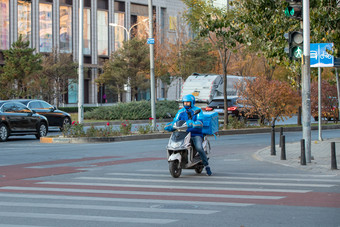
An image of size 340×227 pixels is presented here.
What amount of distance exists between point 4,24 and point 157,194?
2316 inches

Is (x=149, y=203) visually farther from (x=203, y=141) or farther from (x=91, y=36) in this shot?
(x=91, y=36)

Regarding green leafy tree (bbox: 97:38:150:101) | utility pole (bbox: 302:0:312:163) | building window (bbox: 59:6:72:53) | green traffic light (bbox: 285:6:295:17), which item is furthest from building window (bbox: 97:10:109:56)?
utility pole (bbox: 302:0:312:163)

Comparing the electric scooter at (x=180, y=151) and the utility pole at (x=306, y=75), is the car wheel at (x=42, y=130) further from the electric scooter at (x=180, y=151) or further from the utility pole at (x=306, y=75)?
the electric scooter at (x=180, y=151)

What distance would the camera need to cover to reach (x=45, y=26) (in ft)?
230

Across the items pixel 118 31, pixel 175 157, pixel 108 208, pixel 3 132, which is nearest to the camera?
pixel 108 208

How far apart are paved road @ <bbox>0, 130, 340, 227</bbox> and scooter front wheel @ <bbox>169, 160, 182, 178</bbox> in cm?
21

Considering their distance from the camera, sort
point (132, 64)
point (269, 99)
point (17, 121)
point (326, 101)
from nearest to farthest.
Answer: point (17, 121) → point (269, 99) → point (326, 101) → point (132, 64)

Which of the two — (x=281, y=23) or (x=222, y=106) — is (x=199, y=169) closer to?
(x=281, y=23)

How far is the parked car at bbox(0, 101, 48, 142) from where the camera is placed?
25672mm

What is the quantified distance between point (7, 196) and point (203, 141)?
186 inches

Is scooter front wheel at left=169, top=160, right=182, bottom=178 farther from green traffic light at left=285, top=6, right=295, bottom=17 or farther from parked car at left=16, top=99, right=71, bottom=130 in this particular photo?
parked car at left=16, top=99, right=71, bottom=130

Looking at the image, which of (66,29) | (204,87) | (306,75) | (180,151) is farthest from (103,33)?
(180,151)

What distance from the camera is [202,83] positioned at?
44.8 metres

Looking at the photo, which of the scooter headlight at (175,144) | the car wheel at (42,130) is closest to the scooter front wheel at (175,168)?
the scooter headlight at (175,144)
